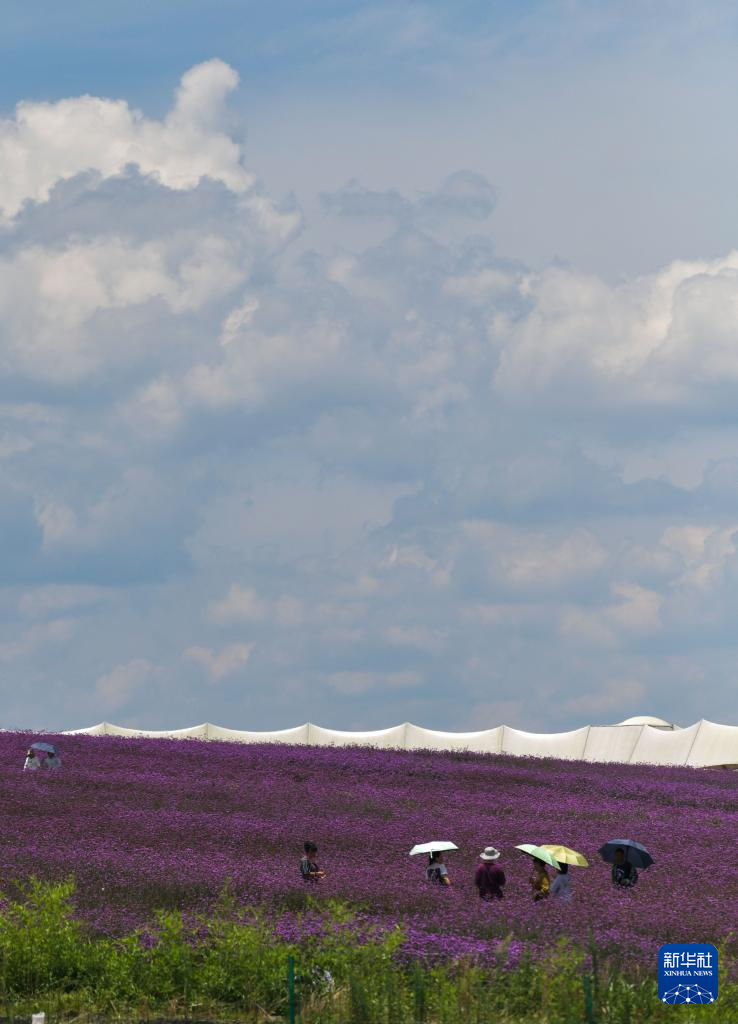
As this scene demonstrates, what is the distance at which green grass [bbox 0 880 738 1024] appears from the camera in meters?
16.7

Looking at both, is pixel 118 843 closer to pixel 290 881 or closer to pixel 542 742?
pixel 290 881

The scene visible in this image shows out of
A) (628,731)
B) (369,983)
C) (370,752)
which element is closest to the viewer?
(369,983)

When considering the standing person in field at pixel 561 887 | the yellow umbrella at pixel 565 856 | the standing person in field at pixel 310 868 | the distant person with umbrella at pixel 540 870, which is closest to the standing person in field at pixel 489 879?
the distant person with umbrella at pixel 540 870

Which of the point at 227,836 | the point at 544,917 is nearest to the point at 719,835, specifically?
the point at 227,836

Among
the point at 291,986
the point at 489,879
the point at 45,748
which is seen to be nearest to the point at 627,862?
the point at 489,879

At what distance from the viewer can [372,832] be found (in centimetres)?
2945

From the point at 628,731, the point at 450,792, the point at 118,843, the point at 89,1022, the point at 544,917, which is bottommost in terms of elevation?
the point at 89,1022

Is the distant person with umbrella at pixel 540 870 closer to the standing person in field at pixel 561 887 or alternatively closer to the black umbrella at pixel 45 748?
the standing person in field at pixel 561 887

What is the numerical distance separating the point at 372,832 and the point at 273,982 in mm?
11746

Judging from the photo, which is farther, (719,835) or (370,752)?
(370,752)

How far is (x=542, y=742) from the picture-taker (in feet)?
201

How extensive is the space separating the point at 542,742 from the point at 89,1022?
45.4 metres

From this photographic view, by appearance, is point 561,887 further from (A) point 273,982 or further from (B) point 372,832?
(B) point 372,832

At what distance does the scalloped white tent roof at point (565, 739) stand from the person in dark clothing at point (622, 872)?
3014 centimetres
